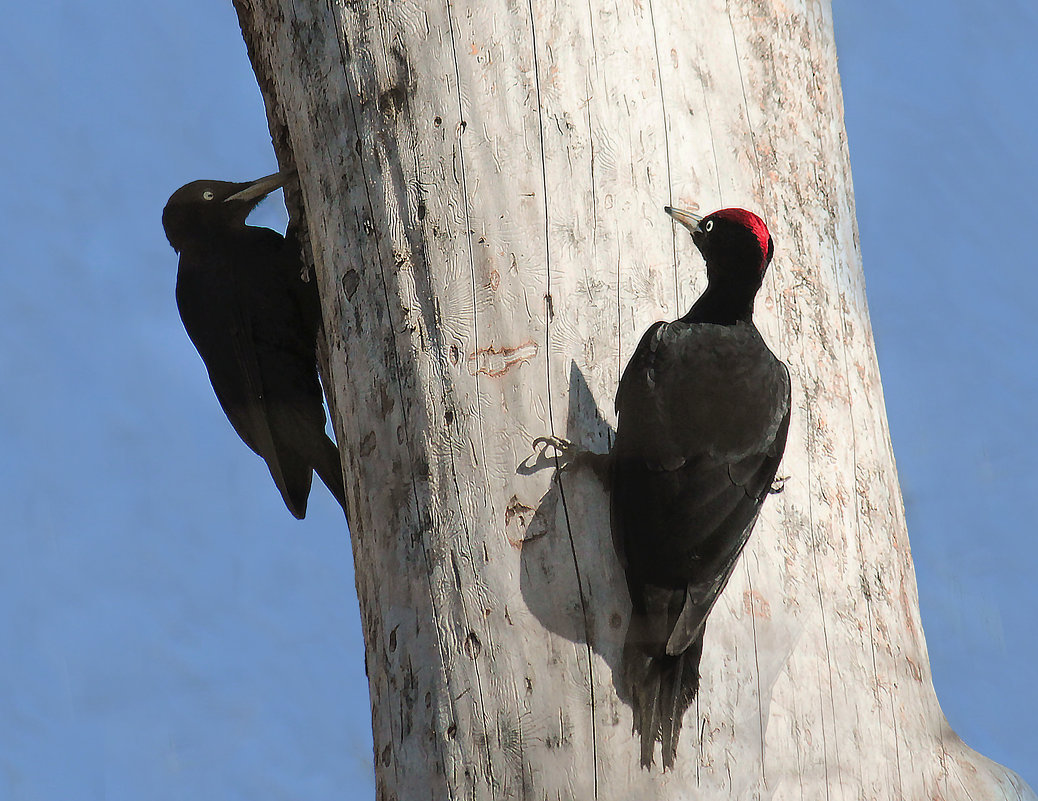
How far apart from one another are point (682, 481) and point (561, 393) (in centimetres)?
→ 24

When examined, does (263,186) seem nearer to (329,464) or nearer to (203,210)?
(203,210)

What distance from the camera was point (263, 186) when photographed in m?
2.67

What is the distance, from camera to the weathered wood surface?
5.51 feet

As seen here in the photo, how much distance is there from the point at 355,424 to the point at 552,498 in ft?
1.37

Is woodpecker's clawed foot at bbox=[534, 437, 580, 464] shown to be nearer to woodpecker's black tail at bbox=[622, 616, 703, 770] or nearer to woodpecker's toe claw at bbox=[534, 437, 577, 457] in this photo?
woodpecker's toe claw at bbox=[534, 437, 577, 457]

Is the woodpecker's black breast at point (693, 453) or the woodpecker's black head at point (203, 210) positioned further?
the woodpecker's black head at point (203, 210)

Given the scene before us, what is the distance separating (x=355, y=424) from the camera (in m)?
1.95

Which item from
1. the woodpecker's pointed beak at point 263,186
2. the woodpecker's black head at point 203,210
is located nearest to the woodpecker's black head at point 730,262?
the woodpecker's pointed beak at point 263,186

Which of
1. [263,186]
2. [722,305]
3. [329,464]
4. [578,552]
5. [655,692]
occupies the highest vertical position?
[263,186]

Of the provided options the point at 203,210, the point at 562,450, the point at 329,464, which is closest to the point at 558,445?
the point at 562,450

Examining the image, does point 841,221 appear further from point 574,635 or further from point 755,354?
point 574,635

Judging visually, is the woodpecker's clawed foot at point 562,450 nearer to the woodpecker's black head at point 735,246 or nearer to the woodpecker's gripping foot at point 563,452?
the woodpecker's gripping foot at point 563,452

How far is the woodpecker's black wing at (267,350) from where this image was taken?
110 inches

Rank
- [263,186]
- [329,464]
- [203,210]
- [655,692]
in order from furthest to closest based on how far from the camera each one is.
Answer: [203,210] < [329,464] < [263,186] < [655,692]
